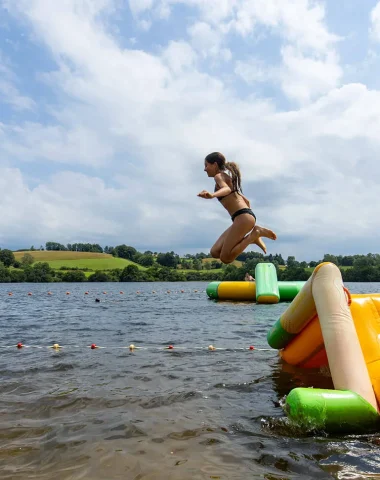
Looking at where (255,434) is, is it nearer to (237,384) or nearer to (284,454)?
(284,454)

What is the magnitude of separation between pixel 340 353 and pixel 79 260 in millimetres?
75123

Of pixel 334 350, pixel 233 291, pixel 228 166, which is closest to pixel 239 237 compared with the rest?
pixel 228 166

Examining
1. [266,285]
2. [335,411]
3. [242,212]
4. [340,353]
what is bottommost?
[335,411]

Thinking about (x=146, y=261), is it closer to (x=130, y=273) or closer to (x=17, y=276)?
(x=130, y=273)

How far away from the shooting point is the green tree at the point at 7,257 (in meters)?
74.1

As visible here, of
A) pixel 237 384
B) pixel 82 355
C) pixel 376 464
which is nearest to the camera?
pixel 376 464


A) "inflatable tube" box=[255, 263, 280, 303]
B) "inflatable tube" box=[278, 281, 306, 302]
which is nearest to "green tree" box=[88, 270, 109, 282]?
"inflatable tube" box=[255, 263, 280, 303]

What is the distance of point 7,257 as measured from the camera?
2982 inches

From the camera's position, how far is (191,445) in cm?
374

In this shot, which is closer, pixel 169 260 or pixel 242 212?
pixel 242 212

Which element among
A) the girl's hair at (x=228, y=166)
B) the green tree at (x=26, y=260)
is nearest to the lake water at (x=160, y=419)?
the girl's hair at (x=228, y=166)

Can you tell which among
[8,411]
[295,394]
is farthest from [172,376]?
[295,394]

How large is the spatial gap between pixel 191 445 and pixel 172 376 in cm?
258

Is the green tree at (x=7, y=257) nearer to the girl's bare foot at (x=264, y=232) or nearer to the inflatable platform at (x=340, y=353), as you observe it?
the girl's bare foot at (x=264, y=232)
